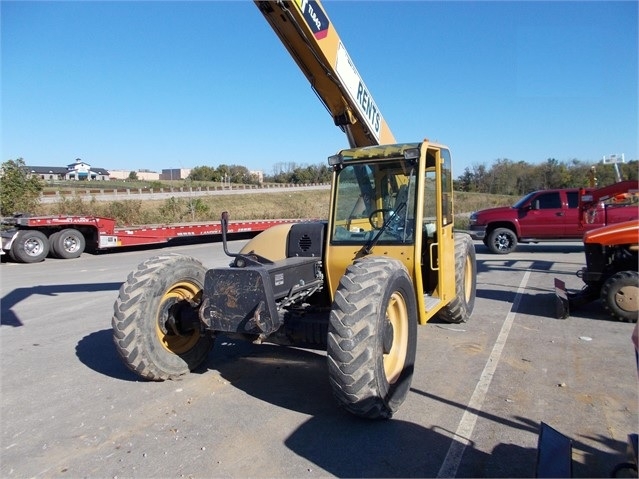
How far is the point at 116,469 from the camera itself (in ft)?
11.0

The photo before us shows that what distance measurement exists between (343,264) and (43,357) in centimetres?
389

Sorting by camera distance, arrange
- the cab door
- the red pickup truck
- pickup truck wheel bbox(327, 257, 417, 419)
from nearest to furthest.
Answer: pickup truck wheel bbox(327, 257, 417, 419) < the red pickup truck < the cab door

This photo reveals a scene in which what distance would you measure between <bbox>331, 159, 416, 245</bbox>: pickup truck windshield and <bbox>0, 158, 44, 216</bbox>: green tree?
19.8 m

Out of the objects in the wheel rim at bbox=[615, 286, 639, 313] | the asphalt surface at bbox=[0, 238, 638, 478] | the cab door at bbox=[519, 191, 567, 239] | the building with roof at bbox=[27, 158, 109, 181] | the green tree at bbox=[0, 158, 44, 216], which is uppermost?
the building with roof at bbox=[27, 158, 109, 181]

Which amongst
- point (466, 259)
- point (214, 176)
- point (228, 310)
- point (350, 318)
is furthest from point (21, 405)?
point (214, 176)

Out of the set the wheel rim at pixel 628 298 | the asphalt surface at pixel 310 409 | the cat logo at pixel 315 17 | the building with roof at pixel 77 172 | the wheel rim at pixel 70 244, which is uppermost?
the building with roof at pixel 77 172

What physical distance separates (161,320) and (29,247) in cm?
1370

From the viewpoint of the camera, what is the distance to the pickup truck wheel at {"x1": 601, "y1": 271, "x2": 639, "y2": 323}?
6.67 m

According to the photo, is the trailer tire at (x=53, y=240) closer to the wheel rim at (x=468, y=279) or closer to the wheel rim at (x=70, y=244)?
the wheel rim at (x=70, y=244)

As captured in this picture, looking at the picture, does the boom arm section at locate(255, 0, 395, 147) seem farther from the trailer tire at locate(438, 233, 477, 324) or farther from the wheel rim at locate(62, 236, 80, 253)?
the wheel rim at locate(62, 236, 80, 253)

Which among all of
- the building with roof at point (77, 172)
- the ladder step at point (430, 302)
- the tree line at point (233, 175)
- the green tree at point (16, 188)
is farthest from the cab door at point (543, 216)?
the building with roof at point (77, 172)

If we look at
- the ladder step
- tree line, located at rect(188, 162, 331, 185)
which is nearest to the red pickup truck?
the ladder step

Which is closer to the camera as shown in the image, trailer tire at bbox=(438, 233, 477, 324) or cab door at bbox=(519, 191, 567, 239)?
trailer tire at bbox=(438, 233, 477, 324)

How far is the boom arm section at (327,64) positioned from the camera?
4.76 metres
